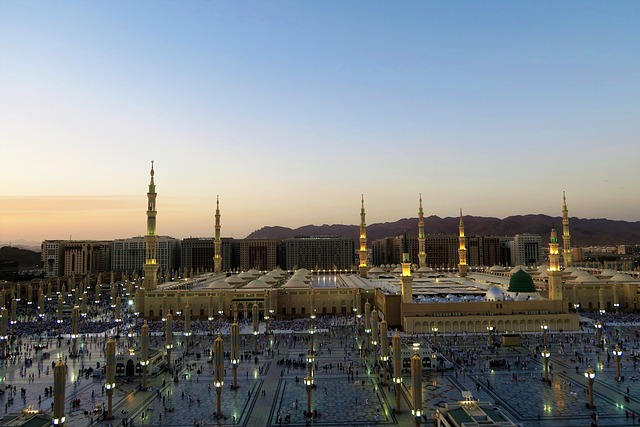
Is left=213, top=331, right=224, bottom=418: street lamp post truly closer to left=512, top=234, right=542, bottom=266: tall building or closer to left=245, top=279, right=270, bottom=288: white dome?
left=245, top=279, right=270, bottom=288: white dome

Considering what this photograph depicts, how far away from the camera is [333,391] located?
89.2 ft

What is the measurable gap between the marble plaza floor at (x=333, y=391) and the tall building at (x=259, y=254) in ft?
331

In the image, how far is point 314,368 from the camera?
32.2 m

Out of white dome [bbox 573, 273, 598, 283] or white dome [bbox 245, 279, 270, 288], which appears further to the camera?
white dome [bbox 573, 273, 598, 283]

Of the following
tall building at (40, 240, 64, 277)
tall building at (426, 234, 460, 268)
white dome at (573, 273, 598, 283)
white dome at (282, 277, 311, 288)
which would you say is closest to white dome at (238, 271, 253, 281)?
white dome at (282, 277, 311, 288)

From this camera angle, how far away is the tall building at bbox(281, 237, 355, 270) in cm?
13950

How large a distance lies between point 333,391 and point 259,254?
11353 cm

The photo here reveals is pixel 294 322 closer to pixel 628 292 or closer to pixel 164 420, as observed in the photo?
pixel 164 420

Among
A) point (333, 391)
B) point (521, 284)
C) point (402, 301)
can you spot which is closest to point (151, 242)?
point (402, 301)

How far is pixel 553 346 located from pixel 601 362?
497 centimetres

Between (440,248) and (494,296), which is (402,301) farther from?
(440,248)

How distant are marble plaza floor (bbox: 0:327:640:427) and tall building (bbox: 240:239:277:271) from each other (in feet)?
331

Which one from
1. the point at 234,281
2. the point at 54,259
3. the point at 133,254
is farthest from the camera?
the point at 133,254

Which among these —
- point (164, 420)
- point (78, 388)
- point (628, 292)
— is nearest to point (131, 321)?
point (78, 388)
